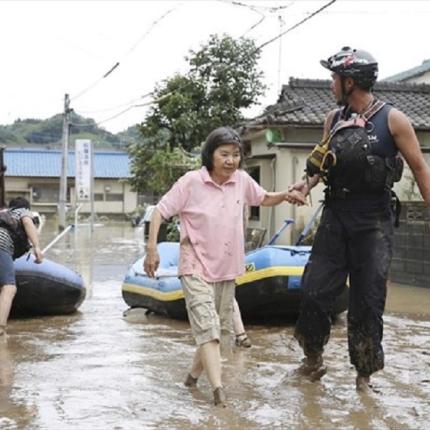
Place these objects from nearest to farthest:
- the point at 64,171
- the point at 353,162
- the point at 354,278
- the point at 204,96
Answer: the point at 353,162 < the point at 354,278 < the point at 204,96 < the point at 64,171

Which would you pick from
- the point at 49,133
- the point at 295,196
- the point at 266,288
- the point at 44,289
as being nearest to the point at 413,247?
the point at 266,288

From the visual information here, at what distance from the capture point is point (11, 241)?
25.5ft

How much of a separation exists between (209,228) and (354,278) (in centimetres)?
96

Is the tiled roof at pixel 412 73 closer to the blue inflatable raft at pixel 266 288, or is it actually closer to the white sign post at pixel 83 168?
the white sign post at pixel 83 168

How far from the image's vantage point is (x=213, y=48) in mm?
25828

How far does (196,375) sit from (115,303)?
5.54 metres

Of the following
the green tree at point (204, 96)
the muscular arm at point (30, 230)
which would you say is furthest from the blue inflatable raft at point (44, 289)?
the green tree at point (204, 96)

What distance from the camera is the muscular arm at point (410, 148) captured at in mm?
4531

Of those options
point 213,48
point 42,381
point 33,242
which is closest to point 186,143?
point 213,48

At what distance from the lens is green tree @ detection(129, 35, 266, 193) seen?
83.4 feet

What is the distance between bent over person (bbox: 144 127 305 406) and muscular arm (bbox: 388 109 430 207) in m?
0.99

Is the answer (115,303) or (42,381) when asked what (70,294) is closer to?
(115,303)

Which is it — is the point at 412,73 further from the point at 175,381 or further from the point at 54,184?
the point at 54,184

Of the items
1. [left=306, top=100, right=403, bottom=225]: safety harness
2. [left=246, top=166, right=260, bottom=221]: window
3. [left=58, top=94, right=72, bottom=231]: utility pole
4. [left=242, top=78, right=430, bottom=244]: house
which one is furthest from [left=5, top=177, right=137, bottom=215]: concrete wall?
[left=306, top=100, right=403, bottom=225]: safety harness
